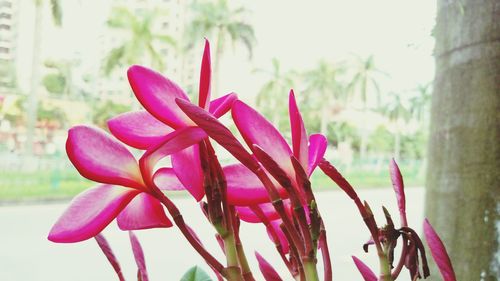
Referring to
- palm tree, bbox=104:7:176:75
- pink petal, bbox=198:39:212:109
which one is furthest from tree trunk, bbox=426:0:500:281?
palm tree, bbox=104:7:176:75

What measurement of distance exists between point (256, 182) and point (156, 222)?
0.05 m

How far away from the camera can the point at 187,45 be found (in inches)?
465

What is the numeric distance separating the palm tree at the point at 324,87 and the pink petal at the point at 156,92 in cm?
1694

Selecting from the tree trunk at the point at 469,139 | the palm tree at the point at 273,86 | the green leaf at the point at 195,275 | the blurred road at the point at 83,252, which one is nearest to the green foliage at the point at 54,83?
the palm tree at the point at 273,86

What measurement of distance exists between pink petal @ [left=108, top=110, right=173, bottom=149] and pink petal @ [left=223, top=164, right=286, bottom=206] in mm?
34

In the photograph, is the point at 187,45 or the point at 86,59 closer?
the point at 187,45

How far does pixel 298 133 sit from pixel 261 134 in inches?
0.6

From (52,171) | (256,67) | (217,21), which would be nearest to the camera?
(52,171)

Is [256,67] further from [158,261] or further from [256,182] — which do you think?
[256,182]

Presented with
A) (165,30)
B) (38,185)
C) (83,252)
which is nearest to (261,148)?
(83,252)

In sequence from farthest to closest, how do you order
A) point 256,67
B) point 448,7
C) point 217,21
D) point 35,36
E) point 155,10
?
point 256,67, point 217,21, point 155,10, point 35,36, point 448,7

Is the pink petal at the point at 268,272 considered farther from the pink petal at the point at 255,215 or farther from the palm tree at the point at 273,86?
A: the palm tree at the point at 273,86

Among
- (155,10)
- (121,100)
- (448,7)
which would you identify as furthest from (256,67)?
(448,7)

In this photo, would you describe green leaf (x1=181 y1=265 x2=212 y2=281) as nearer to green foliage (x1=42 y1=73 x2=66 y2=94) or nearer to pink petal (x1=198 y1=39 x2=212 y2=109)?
pink petal (x1=198 y1=39 x2=212 y2=109)
